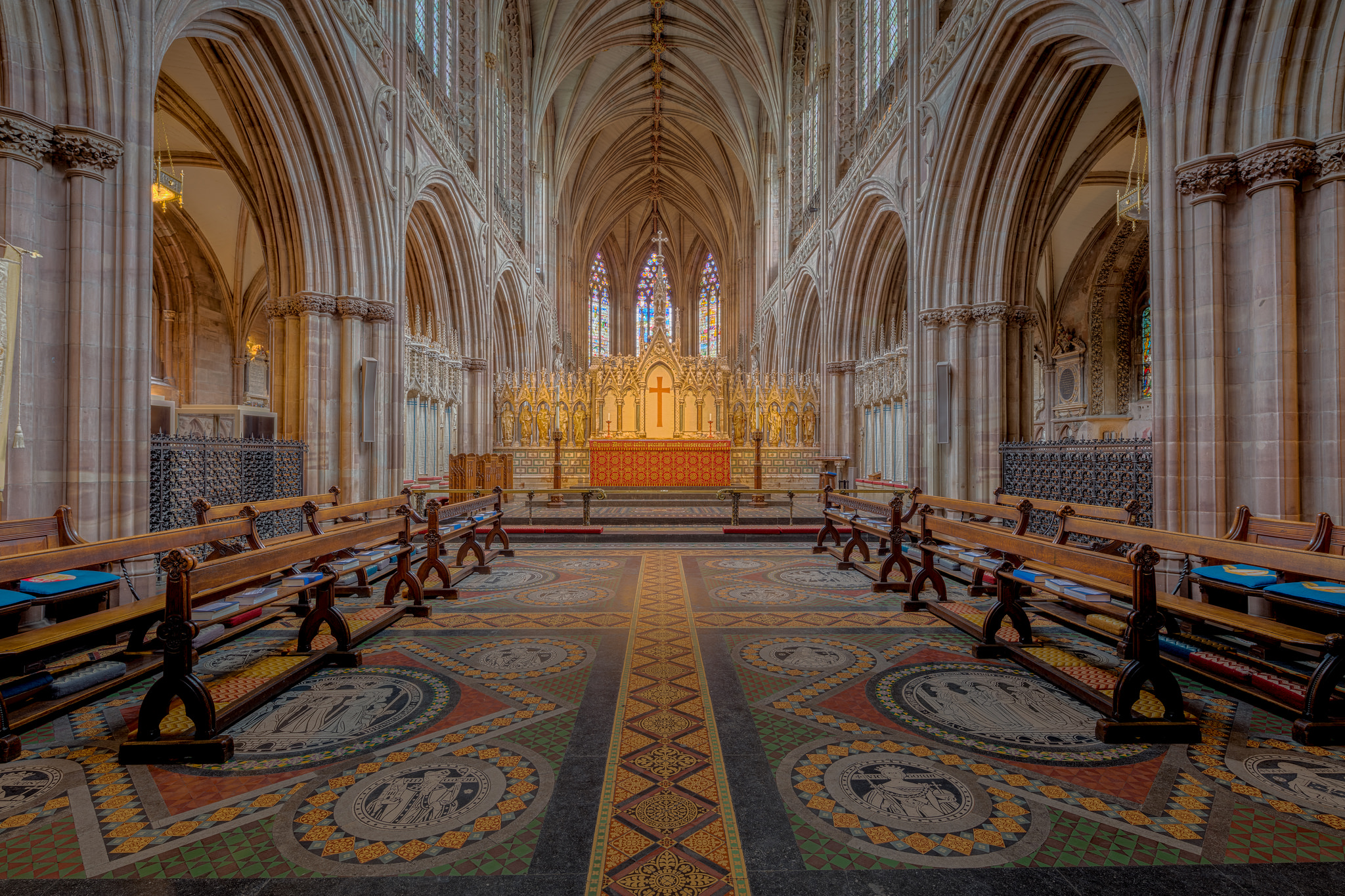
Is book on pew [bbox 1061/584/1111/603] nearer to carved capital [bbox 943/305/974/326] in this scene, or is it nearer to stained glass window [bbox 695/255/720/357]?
carved capital [bbox 943/305/974/326]

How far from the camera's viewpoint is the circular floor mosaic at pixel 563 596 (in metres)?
5.46

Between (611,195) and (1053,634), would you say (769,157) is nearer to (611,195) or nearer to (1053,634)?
(611,195)

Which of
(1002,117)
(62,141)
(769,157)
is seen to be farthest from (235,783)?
(769,157)

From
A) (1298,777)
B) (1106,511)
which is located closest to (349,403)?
(1106,511)

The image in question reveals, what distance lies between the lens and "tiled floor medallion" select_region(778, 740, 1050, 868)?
2.10 meters

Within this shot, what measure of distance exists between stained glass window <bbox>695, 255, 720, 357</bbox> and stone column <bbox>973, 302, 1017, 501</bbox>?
28866 mm

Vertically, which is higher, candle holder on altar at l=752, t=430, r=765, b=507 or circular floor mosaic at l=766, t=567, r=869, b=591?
candle holder on altar at l=752, t=430, r=765, b=507

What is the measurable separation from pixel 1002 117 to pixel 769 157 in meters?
17.3

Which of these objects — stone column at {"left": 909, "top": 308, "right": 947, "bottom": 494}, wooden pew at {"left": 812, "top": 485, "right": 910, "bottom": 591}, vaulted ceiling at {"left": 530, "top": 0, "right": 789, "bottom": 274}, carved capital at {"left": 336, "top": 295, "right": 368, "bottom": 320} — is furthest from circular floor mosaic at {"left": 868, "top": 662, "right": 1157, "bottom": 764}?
vaulted ceiling at {"left": 530, "top": 0, "right": 789, "bottom": 274}

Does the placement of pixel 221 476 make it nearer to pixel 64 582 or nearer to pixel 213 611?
pixel 64 582

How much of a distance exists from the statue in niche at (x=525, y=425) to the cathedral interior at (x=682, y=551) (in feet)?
5.14

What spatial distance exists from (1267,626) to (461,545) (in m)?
6.96

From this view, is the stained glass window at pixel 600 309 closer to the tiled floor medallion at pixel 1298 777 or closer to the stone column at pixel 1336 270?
the stone column at pixel 1336 270

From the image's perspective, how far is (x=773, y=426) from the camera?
50.4 feet
